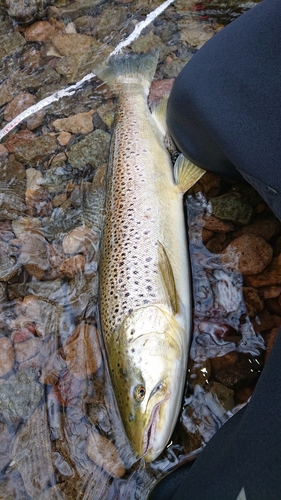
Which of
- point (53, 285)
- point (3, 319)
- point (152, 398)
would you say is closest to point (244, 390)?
point (152, 398)

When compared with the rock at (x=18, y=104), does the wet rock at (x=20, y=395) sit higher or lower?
lower

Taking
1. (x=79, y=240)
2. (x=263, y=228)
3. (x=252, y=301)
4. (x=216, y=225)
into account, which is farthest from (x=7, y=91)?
(x=252, y=301)

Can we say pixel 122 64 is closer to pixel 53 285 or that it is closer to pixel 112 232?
pixel 112 232

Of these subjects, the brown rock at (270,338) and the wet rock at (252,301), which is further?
the wet rock at (252,301)

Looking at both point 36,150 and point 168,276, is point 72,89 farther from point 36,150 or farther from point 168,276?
point 168,276

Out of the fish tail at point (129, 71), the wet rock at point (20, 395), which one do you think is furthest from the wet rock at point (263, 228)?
the wet rock at point (20, 395)

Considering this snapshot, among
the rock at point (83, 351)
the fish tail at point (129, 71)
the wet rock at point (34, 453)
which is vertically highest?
the fish tail at point (129, 71)

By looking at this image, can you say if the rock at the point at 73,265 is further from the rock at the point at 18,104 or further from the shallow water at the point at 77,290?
the rock at the point at 18,104
